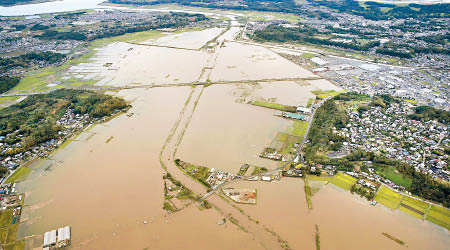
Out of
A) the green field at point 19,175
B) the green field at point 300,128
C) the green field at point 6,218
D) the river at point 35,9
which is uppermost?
the river at point 35,9

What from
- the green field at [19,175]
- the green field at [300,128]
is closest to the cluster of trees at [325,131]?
the green field at [300,128]

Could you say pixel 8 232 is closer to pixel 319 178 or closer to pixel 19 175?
pixel 19 175

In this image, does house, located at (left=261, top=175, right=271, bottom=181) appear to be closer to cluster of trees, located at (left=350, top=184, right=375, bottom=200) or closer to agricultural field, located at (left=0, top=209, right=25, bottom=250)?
cluster of trees, located at (left=350, top=184, right=375, bottom=200)

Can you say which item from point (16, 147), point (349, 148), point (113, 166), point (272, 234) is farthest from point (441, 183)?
point (16, 147)

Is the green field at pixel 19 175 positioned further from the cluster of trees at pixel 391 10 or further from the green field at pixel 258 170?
the cluster of trees at pixel 391 10

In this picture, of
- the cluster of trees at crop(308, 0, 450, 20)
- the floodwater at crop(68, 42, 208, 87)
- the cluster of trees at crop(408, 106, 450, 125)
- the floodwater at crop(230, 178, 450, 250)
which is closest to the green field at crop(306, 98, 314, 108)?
the cluster of trees at crop(408, 106, 450, 125)

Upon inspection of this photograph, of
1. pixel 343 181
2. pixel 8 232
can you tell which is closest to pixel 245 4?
pixel 343 181
